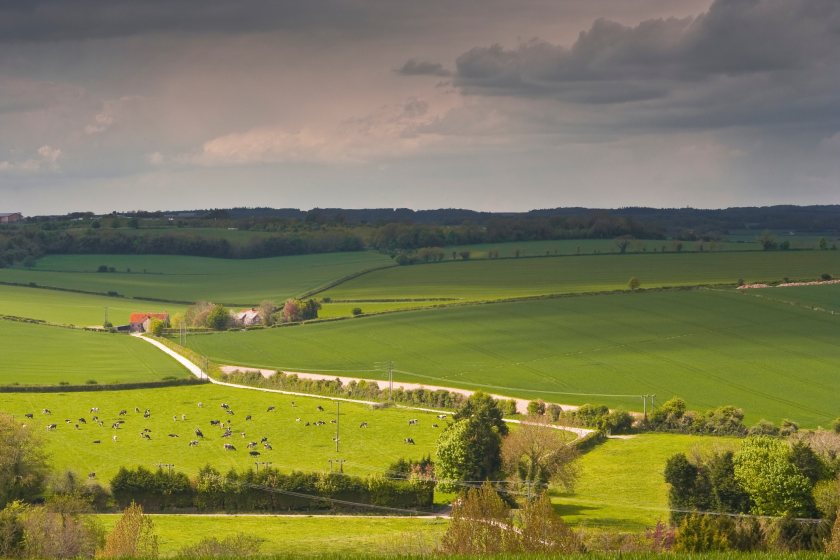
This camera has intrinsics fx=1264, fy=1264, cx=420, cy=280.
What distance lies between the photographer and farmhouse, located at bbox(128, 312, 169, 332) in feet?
442

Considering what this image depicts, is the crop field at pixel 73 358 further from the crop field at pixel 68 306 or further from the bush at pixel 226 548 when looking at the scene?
the bush at pixel 226 548

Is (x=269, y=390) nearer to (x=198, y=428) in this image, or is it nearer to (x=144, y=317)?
(x=198, y=428)

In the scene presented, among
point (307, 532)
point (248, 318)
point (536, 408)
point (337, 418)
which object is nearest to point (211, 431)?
point (337, 418)

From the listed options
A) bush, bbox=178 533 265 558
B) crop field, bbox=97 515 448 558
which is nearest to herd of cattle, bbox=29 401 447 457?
crop field, bbox=97 515 448 558

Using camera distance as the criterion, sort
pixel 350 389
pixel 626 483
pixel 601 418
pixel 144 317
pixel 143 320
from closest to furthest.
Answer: pixel 626 483
pixel 601 418
pixel 350 389
pixel 143 320
pixel 144 317

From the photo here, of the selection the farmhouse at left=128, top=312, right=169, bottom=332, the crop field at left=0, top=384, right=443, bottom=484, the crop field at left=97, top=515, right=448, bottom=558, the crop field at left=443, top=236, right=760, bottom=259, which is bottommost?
the crop field at left=97, top=515, right=448, bottom=558

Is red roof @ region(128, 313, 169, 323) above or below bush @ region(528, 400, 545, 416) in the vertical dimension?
above

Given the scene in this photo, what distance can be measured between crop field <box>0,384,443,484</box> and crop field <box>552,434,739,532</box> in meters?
10.4

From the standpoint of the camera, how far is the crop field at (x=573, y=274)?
136m

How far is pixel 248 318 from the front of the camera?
445ft

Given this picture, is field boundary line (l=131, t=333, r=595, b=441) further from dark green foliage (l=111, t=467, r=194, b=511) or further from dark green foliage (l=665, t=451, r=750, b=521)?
dark green foliage (l=111, t=467, r=194, b=511)

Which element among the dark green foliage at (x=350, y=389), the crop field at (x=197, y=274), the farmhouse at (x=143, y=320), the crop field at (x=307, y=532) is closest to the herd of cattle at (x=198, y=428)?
the dark green foliage at (x=350, y=389)

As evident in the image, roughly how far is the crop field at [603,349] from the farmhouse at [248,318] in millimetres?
8300

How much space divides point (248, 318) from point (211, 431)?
54271 mm
